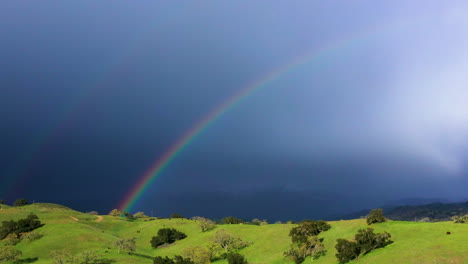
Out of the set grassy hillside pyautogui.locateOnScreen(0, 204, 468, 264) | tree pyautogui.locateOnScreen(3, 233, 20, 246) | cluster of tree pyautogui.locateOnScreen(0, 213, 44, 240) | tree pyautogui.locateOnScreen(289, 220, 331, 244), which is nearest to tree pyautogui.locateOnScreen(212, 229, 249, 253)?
grassy hillside pyautogui.locateOnScreen(0, 204, 468, 264)

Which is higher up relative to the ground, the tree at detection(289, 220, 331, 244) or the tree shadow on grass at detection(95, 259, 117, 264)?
the tree shadow on grass at detection(95, 259, 117, 264)

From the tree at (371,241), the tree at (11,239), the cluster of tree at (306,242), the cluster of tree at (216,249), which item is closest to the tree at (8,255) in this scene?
the tree at (11,239)

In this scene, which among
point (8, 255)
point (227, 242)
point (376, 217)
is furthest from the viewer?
point (227, 242)

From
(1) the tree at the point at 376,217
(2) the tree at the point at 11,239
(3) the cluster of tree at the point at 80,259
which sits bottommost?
(1) the tree at the point at 376,217

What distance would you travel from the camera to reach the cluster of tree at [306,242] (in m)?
67.3

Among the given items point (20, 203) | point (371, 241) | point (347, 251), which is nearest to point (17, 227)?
point (20, 203)

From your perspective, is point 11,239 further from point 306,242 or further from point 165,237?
point 306,242

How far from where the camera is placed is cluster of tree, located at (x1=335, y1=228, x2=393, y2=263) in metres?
59.6

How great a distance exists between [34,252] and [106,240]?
770 inches

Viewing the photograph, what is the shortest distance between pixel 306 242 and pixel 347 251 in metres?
12.5

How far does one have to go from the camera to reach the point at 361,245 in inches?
2429

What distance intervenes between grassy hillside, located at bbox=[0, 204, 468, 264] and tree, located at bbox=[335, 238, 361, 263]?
1.73 metres

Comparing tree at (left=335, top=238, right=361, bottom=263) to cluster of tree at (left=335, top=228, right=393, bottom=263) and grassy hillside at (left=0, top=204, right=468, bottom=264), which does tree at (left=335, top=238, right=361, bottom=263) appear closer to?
cluster of tree at (left=335, top=228, right=393, bottom=263)

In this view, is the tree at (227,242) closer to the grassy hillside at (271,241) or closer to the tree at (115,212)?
the grassy hillside at (271,241)
